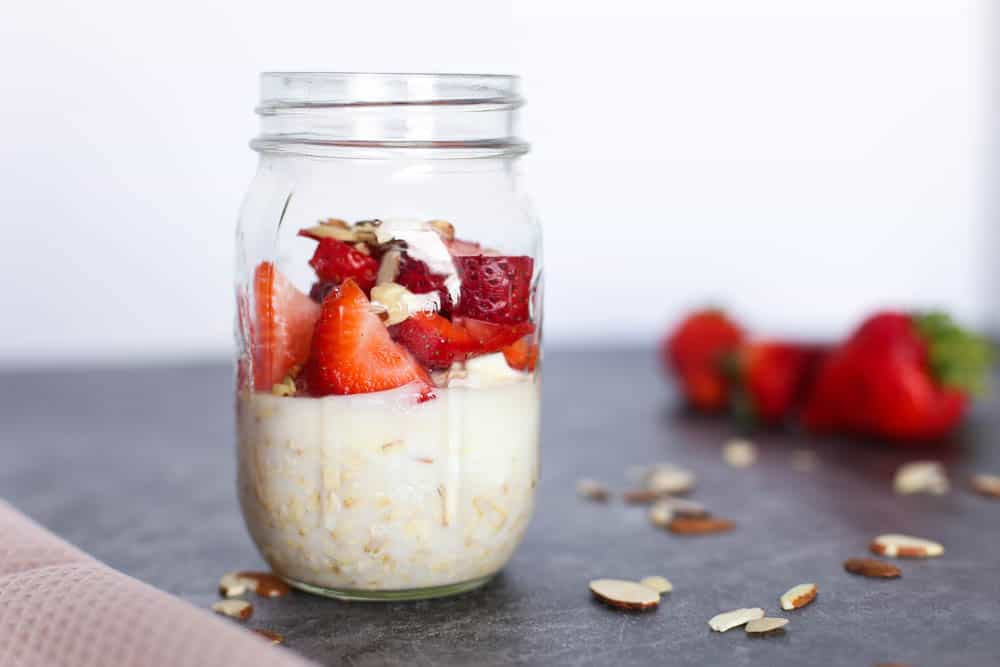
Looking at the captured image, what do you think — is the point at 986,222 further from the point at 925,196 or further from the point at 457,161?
the point at 457,161

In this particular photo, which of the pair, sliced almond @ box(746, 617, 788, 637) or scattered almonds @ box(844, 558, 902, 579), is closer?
sliced almond @ box(746, 617, 788, 637)

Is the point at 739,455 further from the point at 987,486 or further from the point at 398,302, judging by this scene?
the point at 398,302

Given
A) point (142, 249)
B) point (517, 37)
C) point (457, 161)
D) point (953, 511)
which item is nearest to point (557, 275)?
point (517, 37)

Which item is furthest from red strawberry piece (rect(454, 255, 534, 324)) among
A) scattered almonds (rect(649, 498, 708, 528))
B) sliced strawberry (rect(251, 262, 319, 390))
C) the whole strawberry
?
the whole strawberry

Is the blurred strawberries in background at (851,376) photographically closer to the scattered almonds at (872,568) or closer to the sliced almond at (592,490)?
the sliced almond at (592,490)

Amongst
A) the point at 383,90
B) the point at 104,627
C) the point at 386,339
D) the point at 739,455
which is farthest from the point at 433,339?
the point at 739,455

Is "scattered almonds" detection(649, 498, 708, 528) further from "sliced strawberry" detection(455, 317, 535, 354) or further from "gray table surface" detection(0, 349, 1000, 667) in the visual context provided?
"sliced strawberry" detection(455, 317, 535, 354)
